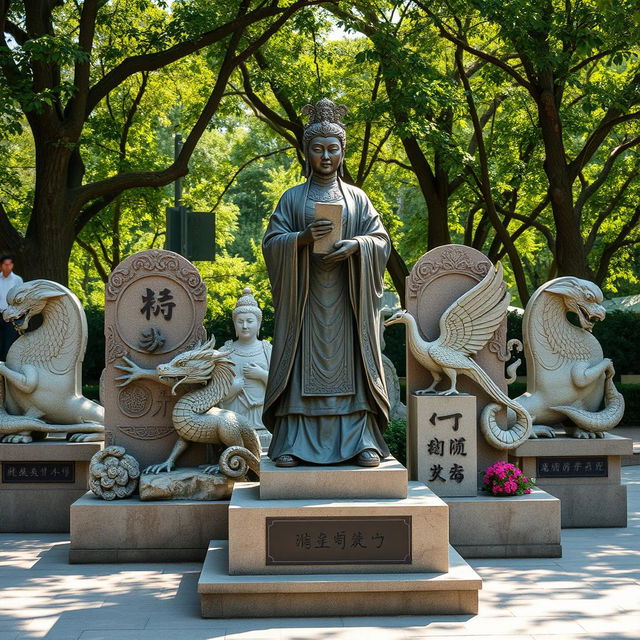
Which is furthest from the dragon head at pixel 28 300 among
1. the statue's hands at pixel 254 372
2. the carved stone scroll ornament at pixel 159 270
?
the statue's hands at pixel 254 372

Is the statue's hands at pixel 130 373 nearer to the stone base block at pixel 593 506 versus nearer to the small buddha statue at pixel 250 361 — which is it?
the small buddha statue at pixel 250 361

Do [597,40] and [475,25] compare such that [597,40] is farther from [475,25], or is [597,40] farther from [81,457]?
[81,457]

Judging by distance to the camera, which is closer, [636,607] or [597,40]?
[636,607]

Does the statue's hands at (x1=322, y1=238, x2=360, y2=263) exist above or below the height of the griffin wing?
above

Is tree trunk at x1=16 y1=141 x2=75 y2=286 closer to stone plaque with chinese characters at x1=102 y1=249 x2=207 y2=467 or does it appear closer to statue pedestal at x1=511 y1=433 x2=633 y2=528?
stone plaque with chinese characters at x1=102 y1=249 x2=207 y2=467

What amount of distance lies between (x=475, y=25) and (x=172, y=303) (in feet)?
30.1

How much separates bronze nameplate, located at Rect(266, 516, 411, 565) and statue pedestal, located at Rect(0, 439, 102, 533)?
3.08 m

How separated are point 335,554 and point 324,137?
2.94 metres

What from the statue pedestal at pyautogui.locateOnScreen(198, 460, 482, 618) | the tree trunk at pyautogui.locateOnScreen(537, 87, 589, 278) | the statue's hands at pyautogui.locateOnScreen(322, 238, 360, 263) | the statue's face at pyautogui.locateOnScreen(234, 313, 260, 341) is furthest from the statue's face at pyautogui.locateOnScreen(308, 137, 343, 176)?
the tree trunk at pyautogui.locateOnScreen(537, 87, 589, 278)

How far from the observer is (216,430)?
7906 mm

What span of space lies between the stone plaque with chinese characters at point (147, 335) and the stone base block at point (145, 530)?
0.67 m

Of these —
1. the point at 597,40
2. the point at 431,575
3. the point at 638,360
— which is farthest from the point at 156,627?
the point at 638,360

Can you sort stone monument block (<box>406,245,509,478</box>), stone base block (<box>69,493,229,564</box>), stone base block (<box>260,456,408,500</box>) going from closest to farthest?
stone base block (<box>260,456,408,500</box>) < stone base block (<box>69,493,229,564</box>) < stone monument block (<box>406,245,509,478</box>)

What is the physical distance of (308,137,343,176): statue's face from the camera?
6992 millimetres
